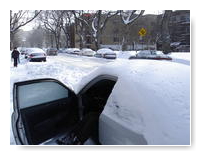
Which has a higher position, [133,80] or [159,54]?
[159,54]

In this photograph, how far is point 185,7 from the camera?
2.42 metres

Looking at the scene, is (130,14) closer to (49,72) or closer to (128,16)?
(128,16)

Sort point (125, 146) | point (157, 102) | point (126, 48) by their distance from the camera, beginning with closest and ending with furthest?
point (157, 102) < point (125, 146) < point (126, 48)

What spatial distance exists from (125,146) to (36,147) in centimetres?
88

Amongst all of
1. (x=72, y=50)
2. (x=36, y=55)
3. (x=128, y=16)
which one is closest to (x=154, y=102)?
(x=128, y=16)

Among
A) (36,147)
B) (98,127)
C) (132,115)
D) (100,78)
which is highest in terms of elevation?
(100,78)

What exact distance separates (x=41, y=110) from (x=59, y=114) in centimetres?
27

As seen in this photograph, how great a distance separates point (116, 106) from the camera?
1801 millimetres

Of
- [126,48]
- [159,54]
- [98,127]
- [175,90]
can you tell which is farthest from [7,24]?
[126,48]

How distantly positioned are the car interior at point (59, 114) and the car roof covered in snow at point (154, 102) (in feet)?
0.90

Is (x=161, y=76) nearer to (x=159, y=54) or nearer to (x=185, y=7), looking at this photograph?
(x=185, y=7)

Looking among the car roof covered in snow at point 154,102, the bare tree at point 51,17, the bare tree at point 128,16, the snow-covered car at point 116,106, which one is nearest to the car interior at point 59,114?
the snow-covered car at point 116,106

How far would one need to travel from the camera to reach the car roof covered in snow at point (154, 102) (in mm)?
1434

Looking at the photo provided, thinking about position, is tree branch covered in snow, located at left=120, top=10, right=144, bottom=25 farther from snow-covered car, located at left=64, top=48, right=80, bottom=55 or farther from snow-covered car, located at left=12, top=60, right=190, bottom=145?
snow-covered car, located at left=64, top=48, right=80, bottom=55
